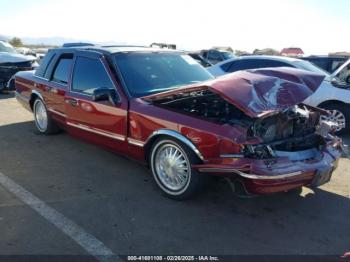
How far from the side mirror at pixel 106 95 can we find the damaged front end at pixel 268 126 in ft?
1.80

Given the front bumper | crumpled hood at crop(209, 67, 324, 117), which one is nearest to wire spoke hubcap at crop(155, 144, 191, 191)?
the front bumper

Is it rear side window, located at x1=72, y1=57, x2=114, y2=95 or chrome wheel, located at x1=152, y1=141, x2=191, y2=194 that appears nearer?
chrome wheel, located at x1=152, y1=141, x2=191, y2=194

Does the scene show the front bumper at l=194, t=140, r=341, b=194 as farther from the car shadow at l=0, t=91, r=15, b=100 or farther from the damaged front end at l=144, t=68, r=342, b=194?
the car shadow at l=0, t=91, r=15, b=100

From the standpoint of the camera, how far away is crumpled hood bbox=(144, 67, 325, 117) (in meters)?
3.69

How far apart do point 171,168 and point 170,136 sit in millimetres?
365

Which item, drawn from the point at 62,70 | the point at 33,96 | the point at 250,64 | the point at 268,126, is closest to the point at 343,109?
the point at 250,64

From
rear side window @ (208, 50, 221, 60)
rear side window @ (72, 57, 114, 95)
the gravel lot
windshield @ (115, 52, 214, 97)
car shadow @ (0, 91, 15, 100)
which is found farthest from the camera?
rear side window @ (208, 50, 221, 60)

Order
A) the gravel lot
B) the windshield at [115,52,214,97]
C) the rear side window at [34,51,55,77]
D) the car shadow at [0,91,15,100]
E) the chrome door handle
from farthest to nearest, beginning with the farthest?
the car shadow at [0,91,15,100], the rear side window at [34,51,55,77], the chrome door handle, the windshield at [115,52,214,97], the gravel lot

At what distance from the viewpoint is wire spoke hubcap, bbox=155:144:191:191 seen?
13.4 ft

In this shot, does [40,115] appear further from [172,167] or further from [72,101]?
[172,167]

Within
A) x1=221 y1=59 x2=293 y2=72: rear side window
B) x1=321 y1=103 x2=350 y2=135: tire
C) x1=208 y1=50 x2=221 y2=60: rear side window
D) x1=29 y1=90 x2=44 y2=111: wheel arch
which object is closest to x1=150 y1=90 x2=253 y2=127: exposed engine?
x1=29 y1=90 x2=44 y2=111: wheel arch

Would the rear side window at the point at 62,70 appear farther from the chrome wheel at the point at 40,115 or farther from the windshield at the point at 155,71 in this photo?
the windshield at the point at 155,71

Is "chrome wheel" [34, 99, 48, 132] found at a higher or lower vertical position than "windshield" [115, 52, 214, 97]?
lower

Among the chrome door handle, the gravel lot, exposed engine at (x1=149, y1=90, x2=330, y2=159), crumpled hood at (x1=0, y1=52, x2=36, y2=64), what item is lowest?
the gravel lot
